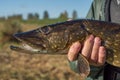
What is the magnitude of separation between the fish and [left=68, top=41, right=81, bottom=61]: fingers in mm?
44

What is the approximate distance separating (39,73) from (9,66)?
139cm

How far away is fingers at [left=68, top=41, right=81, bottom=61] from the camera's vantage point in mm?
3850

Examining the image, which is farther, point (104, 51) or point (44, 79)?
point (44, 79)

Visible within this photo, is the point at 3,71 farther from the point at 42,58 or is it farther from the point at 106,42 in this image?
the point at 106,42

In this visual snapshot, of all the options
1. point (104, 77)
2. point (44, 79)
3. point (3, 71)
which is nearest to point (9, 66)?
point (3, 71)

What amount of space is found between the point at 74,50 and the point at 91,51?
21cm

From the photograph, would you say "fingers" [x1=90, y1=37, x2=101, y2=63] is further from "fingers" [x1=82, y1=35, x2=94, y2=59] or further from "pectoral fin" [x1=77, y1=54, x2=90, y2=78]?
"pectoral fin" [x1=77, y1=54, x2=90, y2=78]

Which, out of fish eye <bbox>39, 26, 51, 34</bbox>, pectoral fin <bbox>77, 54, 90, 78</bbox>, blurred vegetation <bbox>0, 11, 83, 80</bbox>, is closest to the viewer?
pectoral fin <bbox>77, 54, 90, 78</bbox>

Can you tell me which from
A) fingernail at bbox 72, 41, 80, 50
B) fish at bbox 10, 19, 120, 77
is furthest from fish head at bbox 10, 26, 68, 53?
fingernail at bbox 72, 41, 80, 50

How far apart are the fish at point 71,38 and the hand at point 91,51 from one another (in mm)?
43

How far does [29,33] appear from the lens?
401 centimetres

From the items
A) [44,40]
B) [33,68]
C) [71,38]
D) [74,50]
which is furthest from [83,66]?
[33,68]

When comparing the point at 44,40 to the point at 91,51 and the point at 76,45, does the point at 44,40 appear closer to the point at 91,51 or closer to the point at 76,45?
the point at 76,45

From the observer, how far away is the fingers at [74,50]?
385 cm
